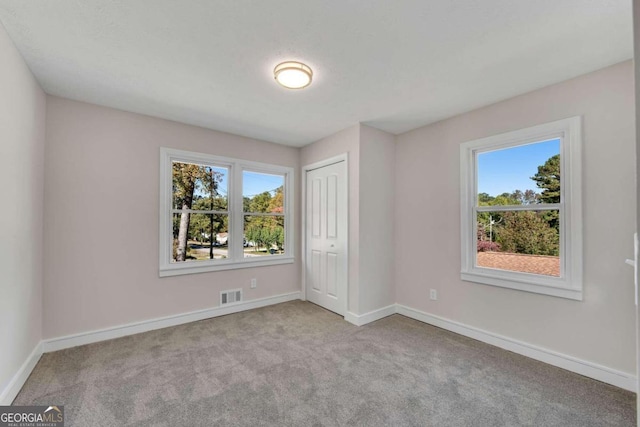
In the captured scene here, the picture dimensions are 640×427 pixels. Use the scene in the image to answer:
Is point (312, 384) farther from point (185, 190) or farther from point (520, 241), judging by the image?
point (185, 190)

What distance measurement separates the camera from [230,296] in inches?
147

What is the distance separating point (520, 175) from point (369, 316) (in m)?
2.26

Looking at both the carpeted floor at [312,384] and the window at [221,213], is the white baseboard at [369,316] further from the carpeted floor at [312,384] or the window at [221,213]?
the window at [221,213]

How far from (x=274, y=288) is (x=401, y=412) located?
8.66 feet

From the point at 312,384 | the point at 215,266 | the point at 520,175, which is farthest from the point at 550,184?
the point at 215,266

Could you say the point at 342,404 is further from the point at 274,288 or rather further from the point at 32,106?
the point at 32,106

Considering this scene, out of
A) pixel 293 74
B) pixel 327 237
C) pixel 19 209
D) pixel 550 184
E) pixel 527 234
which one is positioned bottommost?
pixel 327 237

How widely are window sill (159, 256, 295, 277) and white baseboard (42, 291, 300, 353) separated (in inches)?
19.5

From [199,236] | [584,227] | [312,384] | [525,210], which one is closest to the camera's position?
[312,384]

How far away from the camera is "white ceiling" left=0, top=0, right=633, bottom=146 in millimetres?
1615

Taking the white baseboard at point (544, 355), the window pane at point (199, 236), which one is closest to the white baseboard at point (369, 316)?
the white baseboard at point (544, 355)

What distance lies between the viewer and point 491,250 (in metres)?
2.92

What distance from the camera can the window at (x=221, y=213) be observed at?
3346mm

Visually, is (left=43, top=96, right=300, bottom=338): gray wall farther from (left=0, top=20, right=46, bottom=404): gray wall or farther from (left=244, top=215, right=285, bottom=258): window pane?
(left=244, top=215, right=285, bottom=258): window pane
